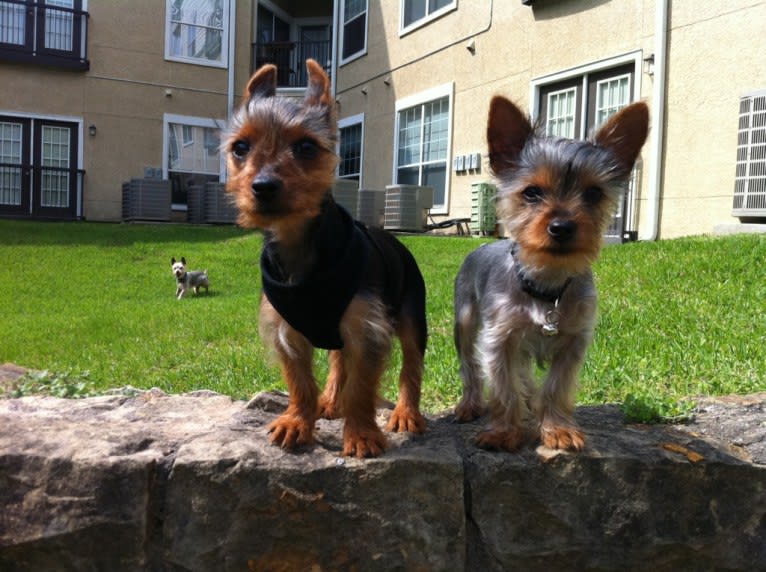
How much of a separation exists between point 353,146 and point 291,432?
19978mm

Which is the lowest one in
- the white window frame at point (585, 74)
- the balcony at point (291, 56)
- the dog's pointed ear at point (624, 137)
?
the dog's pointed ear at point (624, 137)

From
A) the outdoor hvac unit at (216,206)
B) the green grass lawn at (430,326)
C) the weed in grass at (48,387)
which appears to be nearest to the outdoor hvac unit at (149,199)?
the outdoor hvac unit at (216,206)

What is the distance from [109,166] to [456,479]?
22761mm

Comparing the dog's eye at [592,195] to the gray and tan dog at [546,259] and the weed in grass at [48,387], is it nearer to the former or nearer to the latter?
the gray and tan dog at [546,259]

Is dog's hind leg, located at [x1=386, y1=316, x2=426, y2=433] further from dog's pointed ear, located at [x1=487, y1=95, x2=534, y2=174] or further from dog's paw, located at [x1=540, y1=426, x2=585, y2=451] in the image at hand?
dog's pointed ear, located at [x1=487, y1=95, x2=534, y2=174]

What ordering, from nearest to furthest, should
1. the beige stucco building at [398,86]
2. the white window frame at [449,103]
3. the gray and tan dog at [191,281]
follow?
→ 1. the beige stucco building at [398,86]
2. the gray and tan dog at [191,281]
3. the white window frame at [449,103]

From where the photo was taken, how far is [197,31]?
961 inches

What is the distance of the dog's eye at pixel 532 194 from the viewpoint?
3080 mm

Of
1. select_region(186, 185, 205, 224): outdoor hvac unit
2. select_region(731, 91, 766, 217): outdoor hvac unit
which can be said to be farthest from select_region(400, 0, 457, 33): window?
select_region(731, 91, 766, 217): outdoor hvac unit

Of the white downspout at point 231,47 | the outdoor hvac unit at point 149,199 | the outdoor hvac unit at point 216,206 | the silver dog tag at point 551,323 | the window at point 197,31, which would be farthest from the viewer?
the white downspout at point 231,47

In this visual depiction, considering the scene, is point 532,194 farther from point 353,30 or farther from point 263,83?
point 353,30

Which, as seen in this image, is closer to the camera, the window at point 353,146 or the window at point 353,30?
the window at point 353,30

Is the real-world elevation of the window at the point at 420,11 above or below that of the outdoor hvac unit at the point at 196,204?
above

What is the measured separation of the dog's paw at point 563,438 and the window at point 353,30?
64.0 feet
